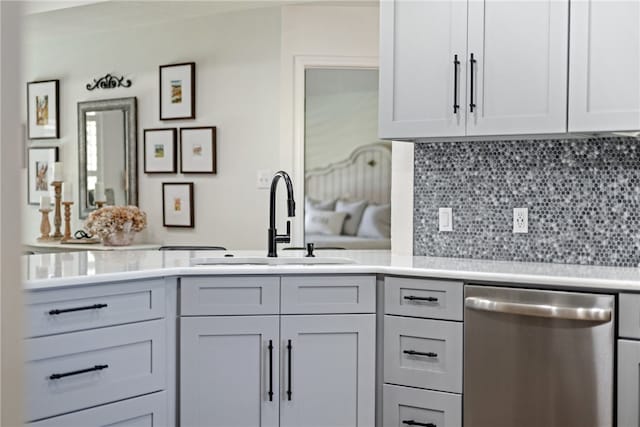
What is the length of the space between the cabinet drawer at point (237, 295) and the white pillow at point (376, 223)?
4008 millimetres

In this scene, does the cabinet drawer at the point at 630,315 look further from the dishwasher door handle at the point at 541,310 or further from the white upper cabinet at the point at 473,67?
the white upper cabinet at the point at 473,67

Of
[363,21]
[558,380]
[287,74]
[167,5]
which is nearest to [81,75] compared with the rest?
[167,5]

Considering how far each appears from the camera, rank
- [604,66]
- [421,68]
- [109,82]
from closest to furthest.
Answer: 1. [604,66]
2. [421,68]
3. [109,82]

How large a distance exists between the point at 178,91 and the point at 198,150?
1.52ft

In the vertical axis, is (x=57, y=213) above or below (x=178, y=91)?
below

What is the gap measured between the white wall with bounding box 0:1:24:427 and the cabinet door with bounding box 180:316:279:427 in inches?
90.3

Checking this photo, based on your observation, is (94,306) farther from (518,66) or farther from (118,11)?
(118,11)

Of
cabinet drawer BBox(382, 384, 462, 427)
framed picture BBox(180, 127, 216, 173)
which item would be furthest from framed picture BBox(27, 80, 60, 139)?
cabinet drawer BBox(382, 384, 462, 427)

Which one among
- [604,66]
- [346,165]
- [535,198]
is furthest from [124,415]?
[346,165]

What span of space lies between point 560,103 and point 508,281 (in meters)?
0.67

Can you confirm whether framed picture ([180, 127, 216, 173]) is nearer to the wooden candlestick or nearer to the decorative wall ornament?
the decorative wall ornament

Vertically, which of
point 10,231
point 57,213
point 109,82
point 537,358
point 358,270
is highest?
point 109,82

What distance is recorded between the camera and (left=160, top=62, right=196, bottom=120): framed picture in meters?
5.42

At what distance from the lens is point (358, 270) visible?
2787 mm
